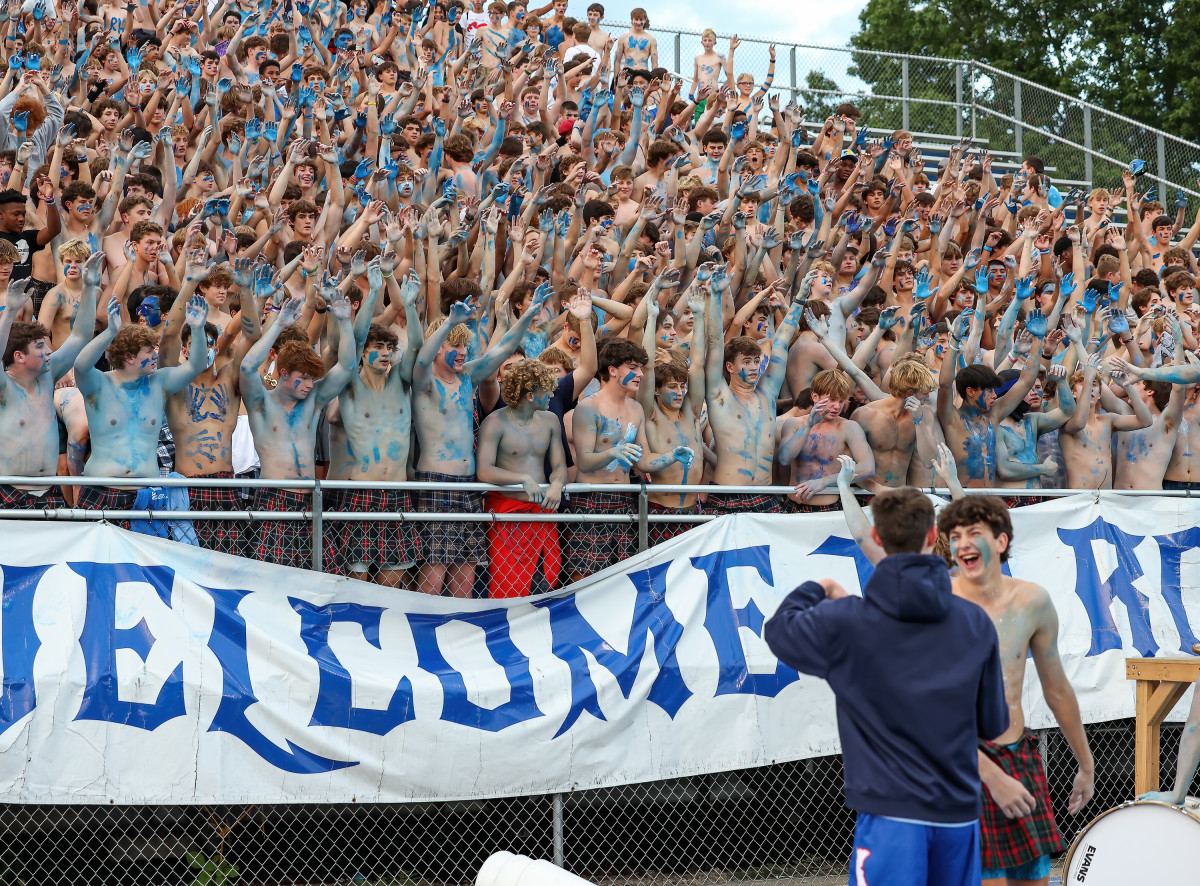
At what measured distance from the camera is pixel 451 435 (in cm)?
736

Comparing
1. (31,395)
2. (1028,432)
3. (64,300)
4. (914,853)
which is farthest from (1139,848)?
(64,300)

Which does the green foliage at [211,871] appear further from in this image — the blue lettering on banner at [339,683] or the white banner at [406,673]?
the blue lettering on banner at [339,683]

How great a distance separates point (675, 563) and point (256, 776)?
2288mm

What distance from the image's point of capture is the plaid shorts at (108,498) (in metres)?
6.55

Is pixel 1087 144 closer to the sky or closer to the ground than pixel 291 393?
closer to the sky

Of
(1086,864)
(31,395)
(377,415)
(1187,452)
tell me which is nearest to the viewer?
(1086,864)

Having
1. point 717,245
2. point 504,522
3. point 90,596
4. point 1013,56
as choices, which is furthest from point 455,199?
point 1013,56

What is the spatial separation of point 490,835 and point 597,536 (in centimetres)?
158

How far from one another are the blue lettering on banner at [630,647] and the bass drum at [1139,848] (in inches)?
80.8

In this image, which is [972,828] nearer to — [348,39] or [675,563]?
[675,563]

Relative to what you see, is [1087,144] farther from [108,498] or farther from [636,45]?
[108,498]

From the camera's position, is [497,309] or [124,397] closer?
[124,397]

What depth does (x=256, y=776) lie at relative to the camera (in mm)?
6047

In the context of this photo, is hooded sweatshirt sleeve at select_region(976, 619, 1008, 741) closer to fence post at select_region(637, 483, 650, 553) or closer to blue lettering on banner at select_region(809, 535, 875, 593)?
fence post at select_region(637, 483, 650, 553)
